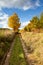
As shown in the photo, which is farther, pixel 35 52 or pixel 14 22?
pixel 14 22

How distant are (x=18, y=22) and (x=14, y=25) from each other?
235 cm

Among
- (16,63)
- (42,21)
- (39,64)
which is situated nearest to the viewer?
(39,64)

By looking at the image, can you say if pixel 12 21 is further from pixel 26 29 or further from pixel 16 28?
pixel 26 29

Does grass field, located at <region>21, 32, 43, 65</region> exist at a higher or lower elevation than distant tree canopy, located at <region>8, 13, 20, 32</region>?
lower

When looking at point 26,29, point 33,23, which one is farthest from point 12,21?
point 33,23

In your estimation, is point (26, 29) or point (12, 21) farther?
point (12, 21)

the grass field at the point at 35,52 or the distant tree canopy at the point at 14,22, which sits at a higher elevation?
the distant tree canopy at the point at 14,22

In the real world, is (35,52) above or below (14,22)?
below

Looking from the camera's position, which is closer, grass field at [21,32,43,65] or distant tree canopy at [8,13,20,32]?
grass field at [21,32,43,65]

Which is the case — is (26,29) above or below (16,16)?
below

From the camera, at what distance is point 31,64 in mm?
7738

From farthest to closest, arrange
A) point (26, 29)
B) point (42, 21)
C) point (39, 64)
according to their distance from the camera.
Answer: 1. point (26, 29)
2. point (42, 21)
3. point (39, 64)

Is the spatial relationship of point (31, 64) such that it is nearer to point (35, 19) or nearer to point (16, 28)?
point (35, 19)

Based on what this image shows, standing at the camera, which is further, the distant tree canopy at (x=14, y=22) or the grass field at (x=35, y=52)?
the distant tree canopy at (x=14, y=22)
